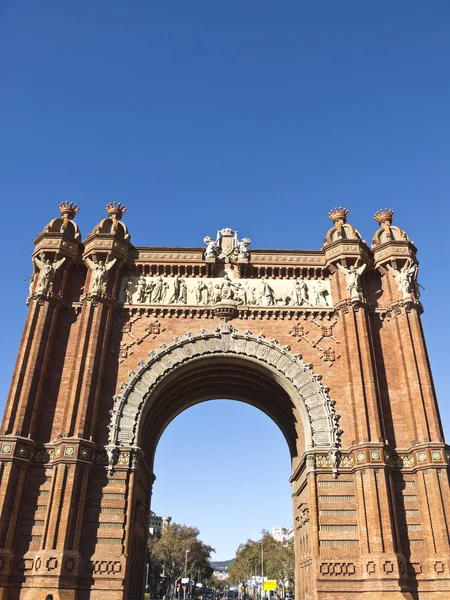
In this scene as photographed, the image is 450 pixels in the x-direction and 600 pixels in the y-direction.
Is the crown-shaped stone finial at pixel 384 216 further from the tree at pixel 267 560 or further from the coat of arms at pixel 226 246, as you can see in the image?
the tree at pixel 267 560

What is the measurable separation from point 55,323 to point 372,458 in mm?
13973

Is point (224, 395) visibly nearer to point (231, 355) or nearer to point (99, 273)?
point (231, 355)

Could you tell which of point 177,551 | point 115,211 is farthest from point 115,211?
point 177,551

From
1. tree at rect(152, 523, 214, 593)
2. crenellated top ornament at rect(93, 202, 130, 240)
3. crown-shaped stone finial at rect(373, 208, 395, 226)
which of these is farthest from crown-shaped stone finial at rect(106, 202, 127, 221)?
tree at rect(152, 523, 214, 593)

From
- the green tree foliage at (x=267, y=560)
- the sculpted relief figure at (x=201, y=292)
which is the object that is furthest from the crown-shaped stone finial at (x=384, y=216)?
the green tree foliage at (x=267, y=560)

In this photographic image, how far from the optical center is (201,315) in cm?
2286

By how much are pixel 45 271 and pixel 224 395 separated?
10637mm

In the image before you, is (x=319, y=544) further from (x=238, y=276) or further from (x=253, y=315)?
(x=238, y=276)

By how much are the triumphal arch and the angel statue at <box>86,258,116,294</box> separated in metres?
0.06

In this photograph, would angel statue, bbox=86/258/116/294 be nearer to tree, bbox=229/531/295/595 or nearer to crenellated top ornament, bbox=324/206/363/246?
crenellated top ornament, bbox=324/206/363/246

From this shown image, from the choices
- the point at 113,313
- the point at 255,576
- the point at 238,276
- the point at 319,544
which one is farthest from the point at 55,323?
the point at 255,576

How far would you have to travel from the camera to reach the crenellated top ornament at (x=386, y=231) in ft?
78.6

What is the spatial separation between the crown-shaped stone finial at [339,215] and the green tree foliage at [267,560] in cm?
5154

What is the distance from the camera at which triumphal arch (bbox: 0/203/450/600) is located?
58.3ft
